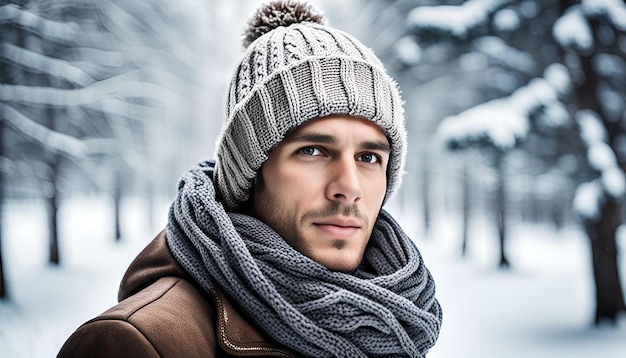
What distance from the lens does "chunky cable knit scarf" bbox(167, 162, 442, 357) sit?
826mm

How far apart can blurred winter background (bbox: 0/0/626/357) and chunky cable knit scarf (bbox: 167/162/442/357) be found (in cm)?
51

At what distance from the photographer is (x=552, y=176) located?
387cm

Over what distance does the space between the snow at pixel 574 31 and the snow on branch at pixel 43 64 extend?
2.23 meters

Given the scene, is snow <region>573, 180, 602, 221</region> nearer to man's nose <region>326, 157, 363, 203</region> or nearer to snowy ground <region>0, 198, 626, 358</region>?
snowy ground <region>0, 198, 626, 358</region>

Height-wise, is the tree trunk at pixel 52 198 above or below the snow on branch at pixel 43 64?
below

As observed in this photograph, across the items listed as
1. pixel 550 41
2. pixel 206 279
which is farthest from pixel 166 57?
pixel 550 41

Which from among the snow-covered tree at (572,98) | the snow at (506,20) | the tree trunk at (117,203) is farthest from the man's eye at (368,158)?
the snow at (506,20)

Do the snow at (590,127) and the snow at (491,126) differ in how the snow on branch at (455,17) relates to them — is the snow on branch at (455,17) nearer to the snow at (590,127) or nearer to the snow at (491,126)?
the snow at (491,126)

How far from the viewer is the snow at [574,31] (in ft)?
8.12

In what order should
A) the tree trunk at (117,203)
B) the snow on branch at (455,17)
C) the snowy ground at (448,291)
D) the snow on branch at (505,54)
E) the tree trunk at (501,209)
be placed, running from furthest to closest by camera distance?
the tree trunk at (501,209), the snow on branch at (505,54), the snow on branch at (455,17), the tree trunk at (117,203), the snowy ground at (448,291)

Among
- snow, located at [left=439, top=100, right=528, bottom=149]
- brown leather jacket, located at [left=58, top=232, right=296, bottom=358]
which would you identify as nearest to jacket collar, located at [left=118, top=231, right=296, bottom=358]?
brown leather jacket, located at [left=58, top=232, right=296, bottom=358]

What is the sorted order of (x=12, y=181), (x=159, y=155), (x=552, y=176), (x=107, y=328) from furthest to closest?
(x=552, y=176) → (x=159, y=155) → (x=12, y=181) → (x=107, y=328)

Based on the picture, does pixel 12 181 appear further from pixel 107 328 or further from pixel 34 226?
pixel 107 328

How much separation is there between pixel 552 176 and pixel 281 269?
3.56m
